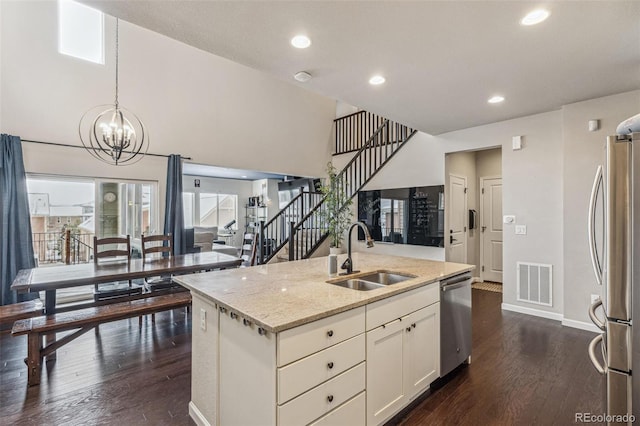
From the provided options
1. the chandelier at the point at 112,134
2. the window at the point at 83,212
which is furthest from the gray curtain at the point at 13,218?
the chandelier at the point at 112,134

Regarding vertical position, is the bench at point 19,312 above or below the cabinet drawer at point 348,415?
above

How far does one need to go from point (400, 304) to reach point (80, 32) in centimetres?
605

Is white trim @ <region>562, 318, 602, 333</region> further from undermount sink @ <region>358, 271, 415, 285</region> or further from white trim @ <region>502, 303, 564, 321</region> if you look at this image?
undermount sink @ <region>358, 271, 415, 285</region>

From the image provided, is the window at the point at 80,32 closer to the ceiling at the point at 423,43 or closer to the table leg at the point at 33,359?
the ceiling at the point at 423,43

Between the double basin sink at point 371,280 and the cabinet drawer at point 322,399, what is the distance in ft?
2.25

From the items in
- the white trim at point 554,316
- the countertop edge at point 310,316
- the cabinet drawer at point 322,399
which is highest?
the countertop edge at point 310,316

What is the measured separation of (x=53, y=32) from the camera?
4.27 metres

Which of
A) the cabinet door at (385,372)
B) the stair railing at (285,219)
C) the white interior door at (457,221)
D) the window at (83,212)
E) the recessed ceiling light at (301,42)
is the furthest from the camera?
the stair railing at (285,219)

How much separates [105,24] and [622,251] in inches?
265

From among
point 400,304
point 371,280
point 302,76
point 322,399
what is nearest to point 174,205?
point 302,76

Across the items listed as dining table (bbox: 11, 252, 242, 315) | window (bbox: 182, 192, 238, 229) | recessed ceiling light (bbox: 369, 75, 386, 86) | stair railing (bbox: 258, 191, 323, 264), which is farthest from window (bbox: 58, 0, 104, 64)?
window (bbox: 182, 192, 238, 229)

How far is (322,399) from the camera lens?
58.7 inches

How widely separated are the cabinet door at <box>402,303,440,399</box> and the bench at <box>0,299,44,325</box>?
3451 millimetres

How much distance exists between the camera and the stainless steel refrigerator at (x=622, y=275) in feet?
4.82
